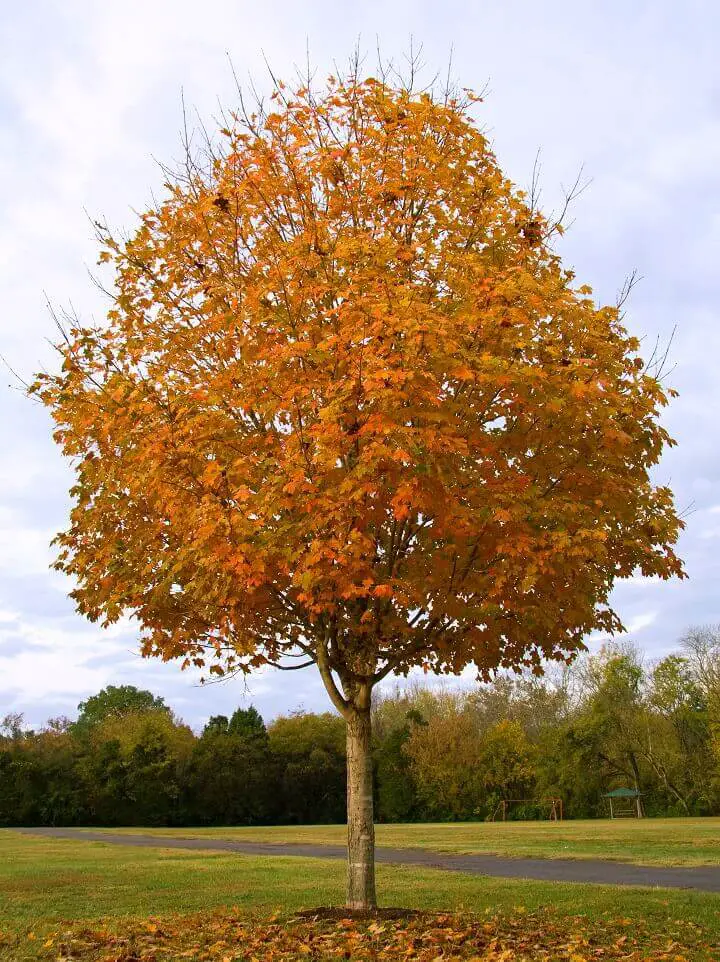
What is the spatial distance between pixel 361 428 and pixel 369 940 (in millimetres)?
4892

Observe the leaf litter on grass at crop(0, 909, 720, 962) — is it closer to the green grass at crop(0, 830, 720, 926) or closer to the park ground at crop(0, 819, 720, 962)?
the park ground at crop(0, 819, 720, 962)

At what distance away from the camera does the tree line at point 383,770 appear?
153 ft

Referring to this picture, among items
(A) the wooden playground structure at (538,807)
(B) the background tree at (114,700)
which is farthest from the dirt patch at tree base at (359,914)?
(B) the background tree at (114,700)

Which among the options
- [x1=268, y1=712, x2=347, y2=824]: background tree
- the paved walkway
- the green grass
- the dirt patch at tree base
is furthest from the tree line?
the dirt patch at tree base

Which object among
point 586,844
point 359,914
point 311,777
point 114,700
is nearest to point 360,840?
point 359,914

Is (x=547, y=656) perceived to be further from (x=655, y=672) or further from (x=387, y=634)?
(x=655, y=672)

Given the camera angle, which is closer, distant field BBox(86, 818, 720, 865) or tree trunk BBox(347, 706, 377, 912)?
tree trunk BBox(347, 706, 377, 912)

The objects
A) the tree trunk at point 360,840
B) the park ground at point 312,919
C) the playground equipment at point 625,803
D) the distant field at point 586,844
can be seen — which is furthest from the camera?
the playground equipment at point 625,803

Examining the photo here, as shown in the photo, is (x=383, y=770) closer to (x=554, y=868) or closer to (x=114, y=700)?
(x=554, y=868)

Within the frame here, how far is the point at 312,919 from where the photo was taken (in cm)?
938

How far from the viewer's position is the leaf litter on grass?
25.1 feet

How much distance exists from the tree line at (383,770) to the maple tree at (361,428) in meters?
39.5

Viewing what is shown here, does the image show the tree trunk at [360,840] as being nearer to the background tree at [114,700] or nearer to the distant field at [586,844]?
the distant field at [586,844]

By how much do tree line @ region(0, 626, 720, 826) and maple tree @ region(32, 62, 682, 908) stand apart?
39.5 m
